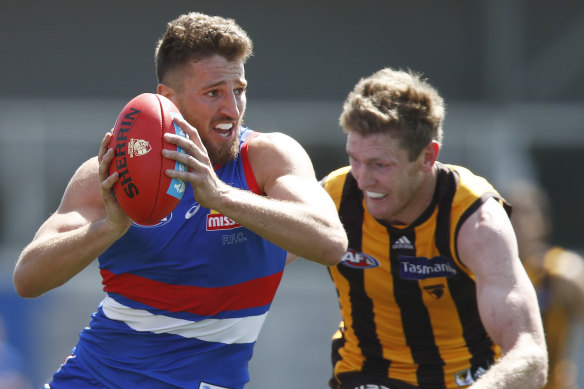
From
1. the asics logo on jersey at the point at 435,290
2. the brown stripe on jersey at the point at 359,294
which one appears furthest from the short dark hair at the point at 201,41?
the asics logo on jersey at the point at 435,290

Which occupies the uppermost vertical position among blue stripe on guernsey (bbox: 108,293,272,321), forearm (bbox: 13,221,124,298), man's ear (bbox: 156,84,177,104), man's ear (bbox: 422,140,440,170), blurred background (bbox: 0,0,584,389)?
blurred background (bbox: 0,0,584,389)

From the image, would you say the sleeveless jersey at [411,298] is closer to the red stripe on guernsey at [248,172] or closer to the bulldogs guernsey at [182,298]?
the bulldogs guernsey at [182,298]

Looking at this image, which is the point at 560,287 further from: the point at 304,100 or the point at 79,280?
the point at 304,100

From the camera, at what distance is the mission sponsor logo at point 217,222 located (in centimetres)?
444

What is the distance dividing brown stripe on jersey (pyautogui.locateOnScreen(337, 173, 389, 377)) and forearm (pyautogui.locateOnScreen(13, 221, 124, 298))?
5.64 feet

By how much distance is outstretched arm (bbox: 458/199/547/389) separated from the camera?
4.37 metres

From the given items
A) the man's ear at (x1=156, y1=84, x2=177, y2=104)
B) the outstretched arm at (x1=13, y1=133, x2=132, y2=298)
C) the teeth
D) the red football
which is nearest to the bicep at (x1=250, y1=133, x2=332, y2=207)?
the man's ear at (x1=156, y1=84, x2=177, y2=104)

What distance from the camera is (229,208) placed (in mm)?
3824

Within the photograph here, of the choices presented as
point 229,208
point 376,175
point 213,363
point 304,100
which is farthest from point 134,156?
point 304,100

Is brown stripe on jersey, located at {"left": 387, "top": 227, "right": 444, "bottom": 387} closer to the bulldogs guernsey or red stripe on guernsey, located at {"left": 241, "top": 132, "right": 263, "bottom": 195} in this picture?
the bulldogs guernsey

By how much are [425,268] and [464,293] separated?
0.82 feet

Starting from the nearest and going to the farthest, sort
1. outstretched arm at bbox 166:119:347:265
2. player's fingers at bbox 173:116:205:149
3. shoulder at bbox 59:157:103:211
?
outstretched arm at bbox 166:119:347:265
player's fingers at bbox 173:116:205:149
shoulder at bbox 59:157:103:211

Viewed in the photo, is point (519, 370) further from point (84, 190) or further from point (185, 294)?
point (84, 190)

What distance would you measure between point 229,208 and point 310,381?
6245mm
